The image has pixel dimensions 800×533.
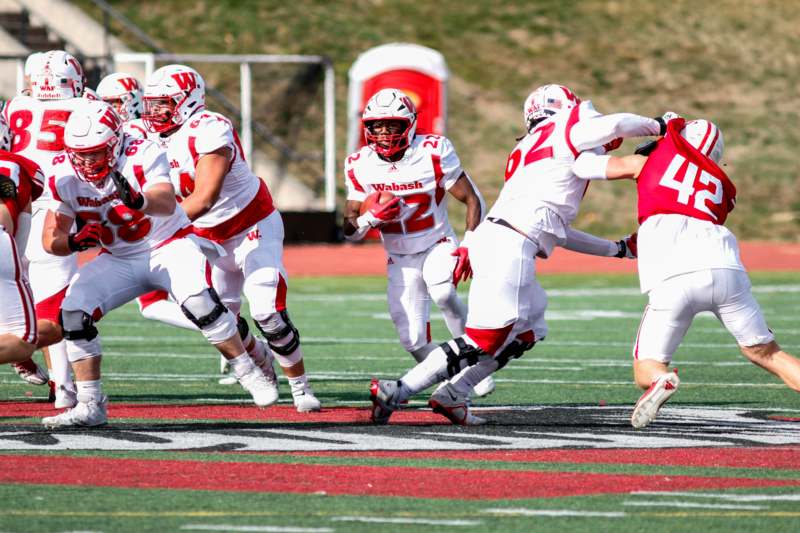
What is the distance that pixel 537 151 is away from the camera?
25.6ft

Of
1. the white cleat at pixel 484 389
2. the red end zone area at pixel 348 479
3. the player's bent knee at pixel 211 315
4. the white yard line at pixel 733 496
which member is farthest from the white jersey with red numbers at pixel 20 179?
the white yard line at pixel 733 496

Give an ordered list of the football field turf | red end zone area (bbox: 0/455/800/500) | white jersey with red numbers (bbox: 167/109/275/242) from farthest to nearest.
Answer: white jersey with red numbers (bbox: 167/109/275/242)
red end zone area (bbox: 0/455/800/500)
the football field turf

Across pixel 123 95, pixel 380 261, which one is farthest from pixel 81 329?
pixel 380 261

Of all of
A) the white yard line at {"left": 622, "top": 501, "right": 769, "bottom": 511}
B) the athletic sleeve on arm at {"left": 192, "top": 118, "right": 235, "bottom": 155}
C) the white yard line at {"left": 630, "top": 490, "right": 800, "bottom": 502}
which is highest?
the athletic sleeve on arm at {"left": 192, "top": 118, "right": 235, "bottom": 155}

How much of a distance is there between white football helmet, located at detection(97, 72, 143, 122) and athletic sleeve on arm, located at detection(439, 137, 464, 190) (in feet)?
6.48

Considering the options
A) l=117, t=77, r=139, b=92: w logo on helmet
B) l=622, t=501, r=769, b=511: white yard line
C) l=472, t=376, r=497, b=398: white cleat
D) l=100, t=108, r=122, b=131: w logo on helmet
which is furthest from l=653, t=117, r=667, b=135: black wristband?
l=117, t=77, r=139, b=92: w logo on helmet

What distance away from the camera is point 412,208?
8953 mm

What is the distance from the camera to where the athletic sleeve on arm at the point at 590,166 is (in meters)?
7.47

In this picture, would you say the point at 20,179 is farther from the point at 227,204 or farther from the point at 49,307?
the point at 227,204

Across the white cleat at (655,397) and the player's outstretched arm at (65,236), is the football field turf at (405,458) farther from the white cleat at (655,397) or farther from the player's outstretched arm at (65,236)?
the player's outstretched arm at (65,236)

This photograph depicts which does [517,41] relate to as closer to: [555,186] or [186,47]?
[186,47]

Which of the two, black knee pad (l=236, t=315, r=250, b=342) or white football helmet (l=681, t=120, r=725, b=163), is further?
black knee pad (l=236, t=315, r=250, b=342)

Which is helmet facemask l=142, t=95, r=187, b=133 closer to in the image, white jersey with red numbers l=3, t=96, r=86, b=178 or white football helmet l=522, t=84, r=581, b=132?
white jersey with red numbers l=3, t=96, r=86, b=178

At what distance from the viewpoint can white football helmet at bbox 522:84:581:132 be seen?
8352 millimetres
